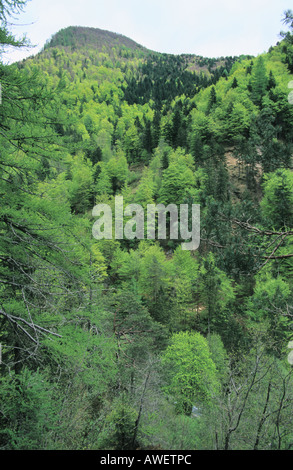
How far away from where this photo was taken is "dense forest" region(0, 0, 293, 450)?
4.49 meters

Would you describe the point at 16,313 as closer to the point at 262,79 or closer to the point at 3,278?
the point at 3,278

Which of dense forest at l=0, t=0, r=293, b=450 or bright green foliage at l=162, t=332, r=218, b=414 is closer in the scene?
dense forest at l=0, t=0, r=293, b=450

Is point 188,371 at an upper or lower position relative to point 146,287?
lower

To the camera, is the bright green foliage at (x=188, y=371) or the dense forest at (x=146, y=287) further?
the bright green foliage at (x=188, y=371)

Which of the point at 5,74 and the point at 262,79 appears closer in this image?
the point at 5,74

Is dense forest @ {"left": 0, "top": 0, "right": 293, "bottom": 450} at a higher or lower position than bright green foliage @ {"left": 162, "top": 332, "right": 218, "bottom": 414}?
higher

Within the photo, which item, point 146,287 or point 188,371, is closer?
point 188,371

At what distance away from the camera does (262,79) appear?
167 feet

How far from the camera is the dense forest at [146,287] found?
4.49 metres

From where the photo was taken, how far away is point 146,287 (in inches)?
1016

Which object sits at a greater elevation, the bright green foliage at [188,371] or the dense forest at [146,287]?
the dense forest at [146,287]

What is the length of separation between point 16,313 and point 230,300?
22751mm
